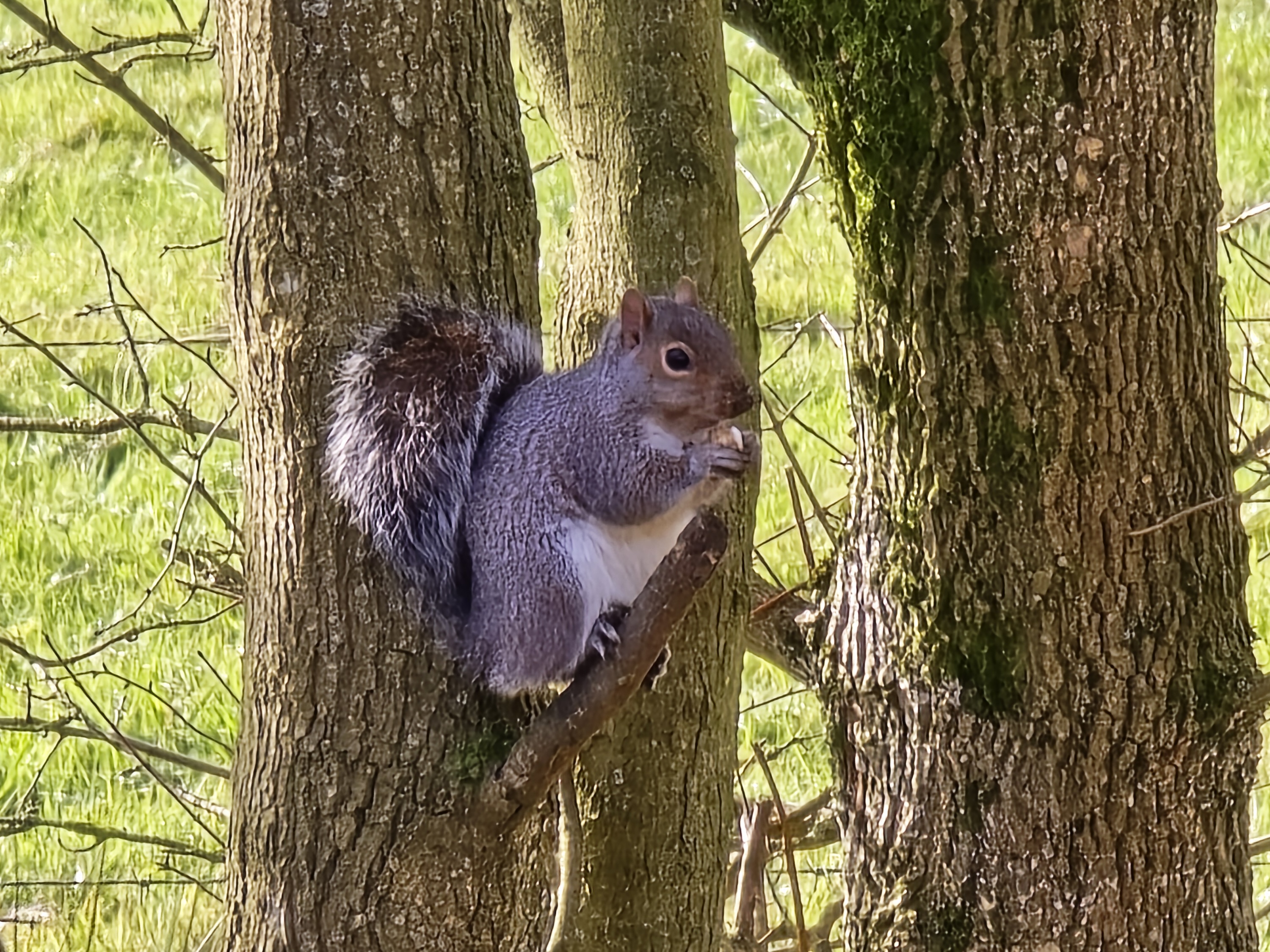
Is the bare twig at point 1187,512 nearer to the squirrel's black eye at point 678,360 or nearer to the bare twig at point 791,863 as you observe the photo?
the squirrel's black eye at point 678,360

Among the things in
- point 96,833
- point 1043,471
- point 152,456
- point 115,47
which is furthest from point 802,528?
point 152,456

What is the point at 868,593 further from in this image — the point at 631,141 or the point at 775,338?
the point at 775,338

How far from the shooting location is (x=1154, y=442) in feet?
5.35

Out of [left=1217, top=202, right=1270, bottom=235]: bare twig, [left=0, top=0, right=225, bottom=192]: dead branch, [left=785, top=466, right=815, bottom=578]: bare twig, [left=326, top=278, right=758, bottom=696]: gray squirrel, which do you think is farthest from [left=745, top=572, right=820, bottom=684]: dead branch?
[left=0, top=0, right=225, bottom=192]: dead branch

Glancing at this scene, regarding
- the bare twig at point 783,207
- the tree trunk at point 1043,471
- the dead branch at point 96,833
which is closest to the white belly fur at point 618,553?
the tree trunk at point 1043,471

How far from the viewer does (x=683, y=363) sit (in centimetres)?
174

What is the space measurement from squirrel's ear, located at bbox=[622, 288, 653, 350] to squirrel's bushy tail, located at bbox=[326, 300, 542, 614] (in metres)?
0.11

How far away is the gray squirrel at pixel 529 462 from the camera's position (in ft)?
4.88

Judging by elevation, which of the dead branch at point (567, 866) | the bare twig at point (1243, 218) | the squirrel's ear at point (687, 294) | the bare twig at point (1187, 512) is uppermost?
the bare twig at point (1243, 218)

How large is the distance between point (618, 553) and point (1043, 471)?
1.57ft

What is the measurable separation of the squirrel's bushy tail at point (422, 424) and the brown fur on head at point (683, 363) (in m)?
0.12

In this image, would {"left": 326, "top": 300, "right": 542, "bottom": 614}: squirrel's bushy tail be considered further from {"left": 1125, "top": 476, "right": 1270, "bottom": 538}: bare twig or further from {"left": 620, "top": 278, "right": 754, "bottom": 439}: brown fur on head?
{"left": 1125, "top": 476, "right": 1270, "bottom": 538}: bare twig

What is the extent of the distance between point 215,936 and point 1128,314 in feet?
4.83

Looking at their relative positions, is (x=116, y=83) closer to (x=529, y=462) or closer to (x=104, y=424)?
(x=104, y=424)
